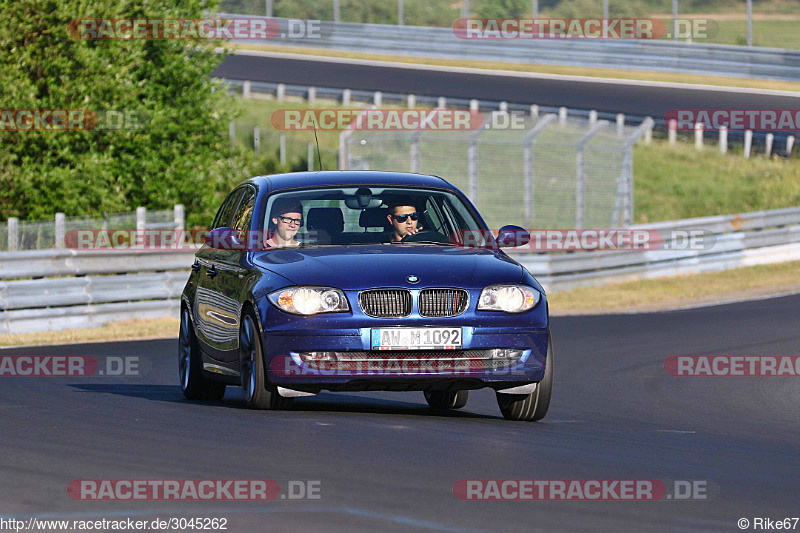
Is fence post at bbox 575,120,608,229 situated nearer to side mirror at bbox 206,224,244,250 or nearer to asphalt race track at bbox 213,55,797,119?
asphalt race track at bbox 213,55,797,119

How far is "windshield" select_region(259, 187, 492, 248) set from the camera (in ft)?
32.9

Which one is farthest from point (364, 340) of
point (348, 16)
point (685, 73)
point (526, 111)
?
point (348, 16)

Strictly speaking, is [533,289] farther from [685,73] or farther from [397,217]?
[685,73]

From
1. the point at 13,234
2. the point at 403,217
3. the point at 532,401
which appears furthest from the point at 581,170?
the point at 532,401

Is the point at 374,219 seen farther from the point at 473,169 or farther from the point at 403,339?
the point at 473,169

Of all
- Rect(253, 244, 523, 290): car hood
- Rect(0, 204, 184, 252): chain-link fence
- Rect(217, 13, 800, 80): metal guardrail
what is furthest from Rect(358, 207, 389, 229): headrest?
Rect(217, 13, 800, 80): metal guardrail

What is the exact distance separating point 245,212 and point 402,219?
1277 mm

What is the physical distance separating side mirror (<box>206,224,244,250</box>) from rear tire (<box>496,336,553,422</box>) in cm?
205

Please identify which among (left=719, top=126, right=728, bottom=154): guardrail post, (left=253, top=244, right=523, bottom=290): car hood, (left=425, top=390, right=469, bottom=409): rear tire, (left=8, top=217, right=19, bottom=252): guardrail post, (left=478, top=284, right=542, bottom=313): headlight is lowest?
(left=719, top=126, right=728, bottom=154): guardrail post

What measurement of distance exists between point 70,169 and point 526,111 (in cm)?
1730

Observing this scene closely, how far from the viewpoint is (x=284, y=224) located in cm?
1014

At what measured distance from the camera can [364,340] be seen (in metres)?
8.93

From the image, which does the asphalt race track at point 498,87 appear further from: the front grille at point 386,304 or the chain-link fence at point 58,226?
the front grille at point 386,304

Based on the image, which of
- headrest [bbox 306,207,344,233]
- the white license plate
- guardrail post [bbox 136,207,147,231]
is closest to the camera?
the white license plate
